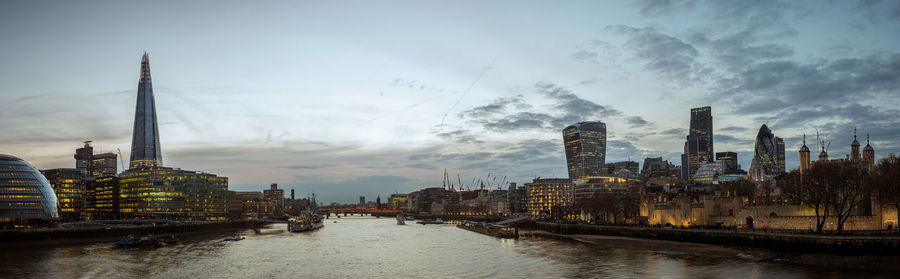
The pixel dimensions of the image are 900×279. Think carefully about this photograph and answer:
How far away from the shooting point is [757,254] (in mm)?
67750

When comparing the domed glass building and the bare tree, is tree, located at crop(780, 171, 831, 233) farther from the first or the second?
the domed glass building

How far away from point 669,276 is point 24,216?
424 feet

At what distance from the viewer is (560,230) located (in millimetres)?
131875

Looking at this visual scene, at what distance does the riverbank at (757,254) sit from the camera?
188ft

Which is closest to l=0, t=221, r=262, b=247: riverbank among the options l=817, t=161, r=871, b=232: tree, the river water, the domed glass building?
the river water

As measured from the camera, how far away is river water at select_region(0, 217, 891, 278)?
59781 millimetres

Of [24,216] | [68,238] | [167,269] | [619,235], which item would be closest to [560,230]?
[619,235]

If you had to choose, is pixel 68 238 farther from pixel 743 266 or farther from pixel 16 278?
pixel 743 266

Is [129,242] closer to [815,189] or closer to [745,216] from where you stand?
[745,216]

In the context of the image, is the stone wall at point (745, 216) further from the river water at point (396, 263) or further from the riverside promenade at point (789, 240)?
the river water at point (396, 263)

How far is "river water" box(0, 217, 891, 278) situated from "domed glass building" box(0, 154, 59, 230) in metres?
36.7

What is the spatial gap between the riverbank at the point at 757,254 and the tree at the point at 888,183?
45.1 feet

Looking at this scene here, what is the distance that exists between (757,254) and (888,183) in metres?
17.1

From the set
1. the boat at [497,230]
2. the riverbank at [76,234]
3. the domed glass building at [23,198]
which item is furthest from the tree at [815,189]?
the domed glass building at [23,198]
